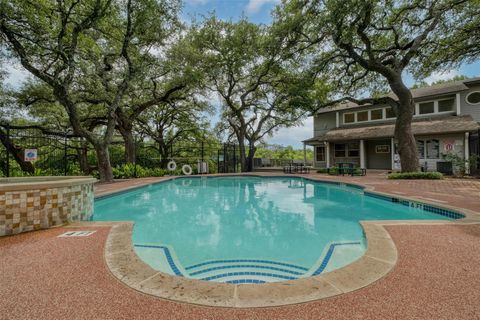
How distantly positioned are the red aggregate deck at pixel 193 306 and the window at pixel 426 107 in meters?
15.9

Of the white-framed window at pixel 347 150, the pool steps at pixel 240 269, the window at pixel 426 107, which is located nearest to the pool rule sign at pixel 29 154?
the pool steps at pixel 240 269

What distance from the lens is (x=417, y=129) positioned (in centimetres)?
1315

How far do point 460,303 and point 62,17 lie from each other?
40.7 feet

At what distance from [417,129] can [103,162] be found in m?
17.2

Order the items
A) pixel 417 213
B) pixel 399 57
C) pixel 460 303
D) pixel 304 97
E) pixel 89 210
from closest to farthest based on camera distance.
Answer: pixel 460 303
pixel 89 210
pixel 417 213
pixel 399 57
pixel 304 97

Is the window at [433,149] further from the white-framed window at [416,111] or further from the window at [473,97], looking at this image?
the window at [473,97]

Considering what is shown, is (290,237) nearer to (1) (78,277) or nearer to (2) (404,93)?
(1) (78,277)

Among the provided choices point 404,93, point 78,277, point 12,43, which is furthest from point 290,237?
point 12,43

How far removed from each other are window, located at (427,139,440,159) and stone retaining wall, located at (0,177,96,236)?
57.6ft

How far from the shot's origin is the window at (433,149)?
13480 millimetres

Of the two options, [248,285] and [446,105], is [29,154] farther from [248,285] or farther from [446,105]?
[446,105]

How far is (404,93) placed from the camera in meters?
10.7

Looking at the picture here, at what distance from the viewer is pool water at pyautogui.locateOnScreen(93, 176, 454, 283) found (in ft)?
9.86

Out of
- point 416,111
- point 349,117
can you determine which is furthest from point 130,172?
point 416,111
